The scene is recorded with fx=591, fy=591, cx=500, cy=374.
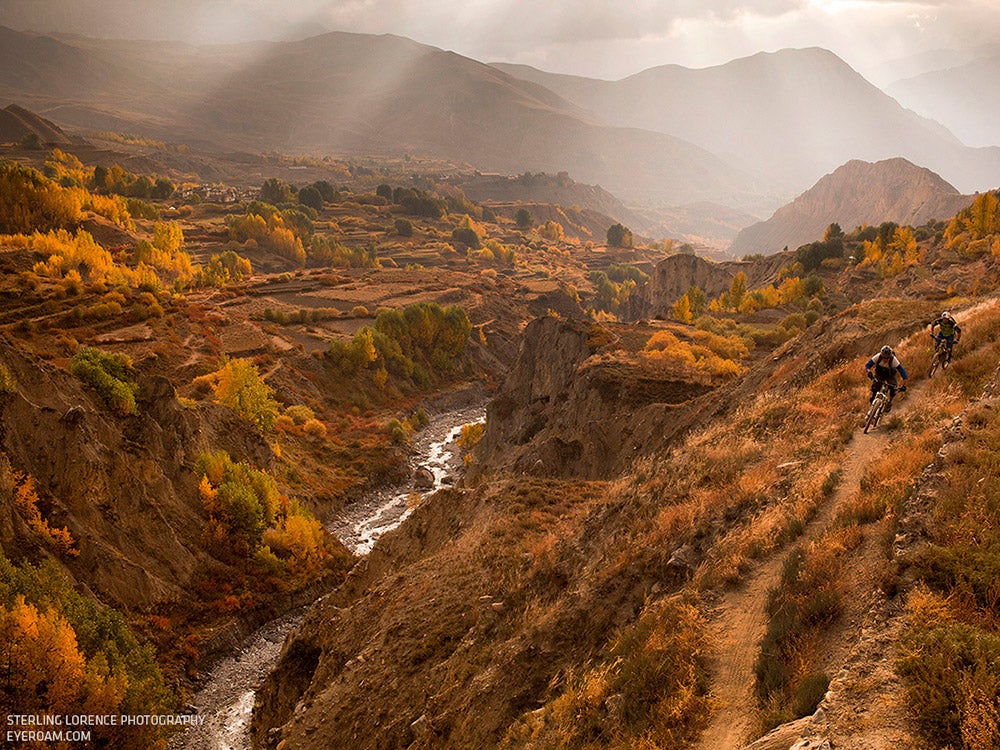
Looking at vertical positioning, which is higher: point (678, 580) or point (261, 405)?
point (678, 580)

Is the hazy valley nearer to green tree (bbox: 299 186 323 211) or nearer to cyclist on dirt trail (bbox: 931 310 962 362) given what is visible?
cyclist on dirt trail (bbox: 931 310 962 362)

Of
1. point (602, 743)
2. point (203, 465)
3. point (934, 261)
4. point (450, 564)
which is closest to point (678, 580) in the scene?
point (602, 743)

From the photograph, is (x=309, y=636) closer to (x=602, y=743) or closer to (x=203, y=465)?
(x=602, y=743)

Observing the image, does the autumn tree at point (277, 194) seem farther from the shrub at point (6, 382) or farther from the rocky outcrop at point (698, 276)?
the shrub at point (6, 382)

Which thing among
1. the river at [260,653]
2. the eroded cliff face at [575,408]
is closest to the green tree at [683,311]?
the eroded cliff face at [575,408]

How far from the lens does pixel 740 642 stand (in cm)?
1045

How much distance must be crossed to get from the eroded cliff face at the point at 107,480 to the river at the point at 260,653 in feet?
20.8

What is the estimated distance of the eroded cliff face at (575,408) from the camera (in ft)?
130

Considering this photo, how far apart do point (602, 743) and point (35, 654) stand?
27492mm

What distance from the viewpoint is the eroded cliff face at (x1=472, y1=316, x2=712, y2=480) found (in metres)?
39.7

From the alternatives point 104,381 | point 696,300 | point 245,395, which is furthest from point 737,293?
point 104,381

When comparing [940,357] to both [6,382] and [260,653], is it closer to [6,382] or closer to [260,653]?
[260,653]

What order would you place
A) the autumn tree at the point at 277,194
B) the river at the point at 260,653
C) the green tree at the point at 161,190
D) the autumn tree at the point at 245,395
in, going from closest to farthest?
the river at the point at 260,653, the autumn tree at the point at 245,395, the green tree at the point at 161,190, the autumn tree at the point at 277,194

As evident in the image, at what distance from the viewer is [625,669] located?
34.8 feet
